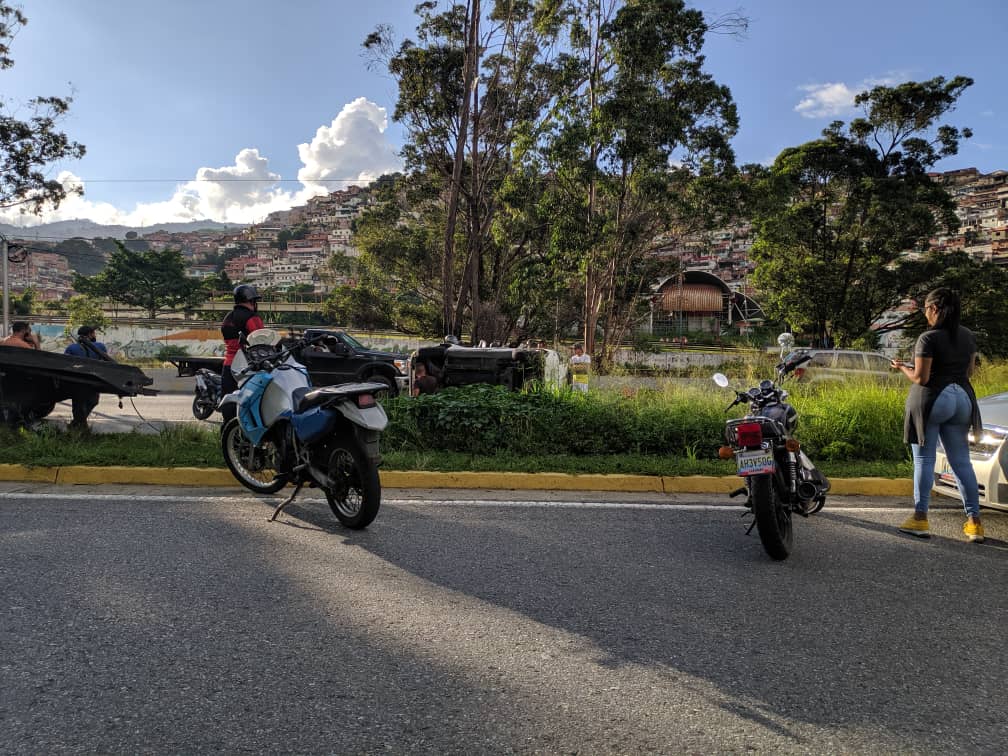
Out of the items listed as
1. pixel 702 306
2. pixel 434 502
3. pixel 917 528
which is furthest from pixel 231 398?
pixel 702 306

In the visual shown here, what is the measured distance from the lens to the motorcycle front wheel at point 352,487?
469 centimetres

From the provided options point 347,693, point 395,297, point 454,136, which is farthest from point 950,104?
point 347,693

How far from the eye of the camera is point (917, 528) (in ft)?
16.3

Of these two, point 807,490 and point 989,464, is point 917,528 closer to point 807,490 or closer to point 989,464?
Result: point 989,464

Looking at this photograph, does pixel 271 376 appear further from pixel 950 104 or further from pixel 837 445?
pixel 950 104

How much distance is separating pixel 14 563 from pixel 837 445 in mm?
7454

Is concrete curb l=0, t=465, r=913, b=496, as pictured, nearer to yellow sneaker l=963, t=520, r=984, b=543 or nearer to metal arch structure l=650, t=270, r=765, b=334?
yellow sneaker l=963, t=520, r=984, b=543

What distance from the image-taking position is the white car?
4984 mm

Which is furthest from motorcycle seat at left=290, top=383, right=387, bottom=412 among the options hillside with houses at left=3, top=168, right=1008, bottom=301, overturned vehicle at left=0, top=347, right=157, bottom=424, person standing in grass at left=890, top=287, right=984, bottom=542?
hillside with houses at left=3, top=168, right=1008, bottom=301

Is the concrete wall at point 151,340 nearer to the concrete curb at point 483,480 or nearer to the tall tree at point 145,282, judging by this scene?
the concrete curb at point 483,480

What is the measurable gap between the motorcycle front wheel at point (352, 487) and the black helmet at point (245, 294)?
2565mm

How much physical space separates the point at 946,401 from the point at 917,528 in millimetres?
943

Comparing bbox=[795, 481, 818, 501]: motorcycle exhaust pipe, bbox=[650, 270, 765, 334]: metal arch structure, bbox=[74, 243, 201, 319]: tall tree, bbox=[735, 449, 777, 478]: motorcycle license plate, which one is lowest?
bbox=[795, 481, 818, 501]: motorcycle exhaust pipe

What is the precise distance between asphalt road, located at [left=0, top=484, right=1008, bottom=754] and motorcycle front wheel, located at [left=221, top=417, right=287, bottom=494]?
0.55 metres
